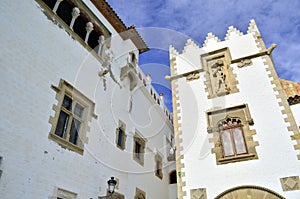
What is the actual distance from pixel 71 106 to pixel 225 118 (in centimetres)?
526

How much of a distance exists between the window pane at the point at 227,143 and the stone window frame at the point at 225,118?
0.12 metres

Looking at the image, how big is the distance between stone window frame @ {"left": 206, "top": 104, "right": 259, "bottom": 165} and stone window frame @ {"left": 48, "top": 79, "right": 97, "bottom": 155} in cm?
422

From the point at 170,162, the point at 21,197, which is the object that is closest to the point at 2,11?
the point at 21,197

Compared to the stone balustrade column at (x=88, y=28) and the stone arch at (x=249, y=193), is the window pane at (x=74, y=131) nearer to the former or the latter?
the stone balustrade column at (x=88, y=28)

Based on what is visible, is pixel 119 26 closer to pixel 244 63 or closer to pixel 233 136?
pixel 244 63

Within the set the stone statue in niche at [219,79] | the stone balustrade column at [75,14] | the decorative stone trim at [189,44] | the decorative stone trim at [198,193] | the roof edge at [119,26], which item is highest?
the roof edge at [119,26]

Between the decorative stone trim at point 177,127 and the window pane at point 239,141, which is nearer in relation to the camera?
the window pane at point 239,141

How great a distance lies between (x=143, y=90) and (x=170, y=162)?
502cm

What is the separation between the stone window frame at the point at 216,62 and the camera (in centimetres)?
881

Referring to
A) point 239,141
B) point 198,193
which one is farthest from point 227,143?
point 198,193

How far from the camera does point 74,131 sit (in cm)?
757

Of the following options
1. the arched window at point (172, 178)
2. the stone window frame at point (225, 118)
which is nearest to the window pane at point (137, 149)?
the arched window at point (172, 178)

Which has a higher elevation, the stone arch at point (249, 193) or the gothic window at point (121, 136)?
the gothic window at point (121, 136)

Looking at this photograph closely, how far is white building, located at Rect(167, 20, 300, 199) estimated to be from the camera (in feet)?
22.3
